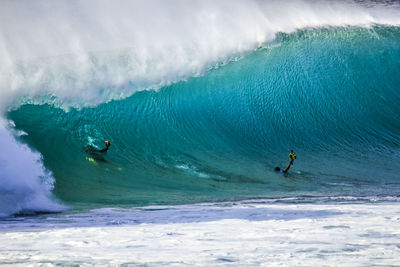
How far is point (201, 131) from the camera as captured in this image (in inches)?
404

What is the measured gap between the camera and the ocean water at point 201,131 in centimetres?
458

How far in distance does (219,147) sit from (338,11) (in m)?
6.58

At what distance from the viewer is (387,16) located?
1505 centimetres

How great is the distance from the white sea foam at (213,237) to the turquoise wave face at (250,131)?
4.71 feet

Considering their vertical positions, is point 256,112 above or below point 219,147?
above

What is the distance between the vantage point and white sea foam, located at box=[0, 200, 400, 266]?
3834 millimetres

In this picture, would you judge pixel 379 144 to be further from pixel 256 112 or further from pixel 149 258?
pixel 149 258

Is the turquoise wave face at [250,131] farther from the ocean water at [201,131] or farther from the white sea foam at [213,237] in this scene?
the white sea foam at [213,237]

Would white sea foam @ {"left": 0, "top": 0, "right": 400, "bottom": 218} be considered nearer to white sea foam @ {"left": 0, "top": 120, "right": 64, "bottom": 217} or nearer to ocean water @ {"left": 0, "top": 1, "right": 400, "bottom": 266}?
ocean water @ {"left": 0, "top": 1, "right": 400, "bottom": 266}

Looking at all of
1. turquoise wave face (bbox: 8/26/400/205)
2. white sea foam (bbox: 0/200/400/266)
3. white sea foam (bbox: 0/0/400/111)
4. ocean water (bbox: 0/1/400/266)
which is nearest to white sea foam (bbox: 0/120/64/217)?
ocean water (bbox: 0/1/400/266)

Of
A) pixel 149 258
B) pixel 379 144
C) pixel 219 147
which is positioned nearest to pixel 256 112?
pixel 219 147

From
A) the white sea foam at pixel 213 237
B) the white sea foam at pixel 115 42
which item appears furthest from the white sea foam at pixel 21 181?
the white sea foam at pixel 115 42

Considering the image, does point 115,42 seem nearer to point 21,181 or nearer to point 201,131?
point 201,131

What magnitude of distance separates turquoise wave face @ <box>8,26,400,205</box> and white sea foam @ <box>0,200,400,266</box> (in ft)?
4.71
